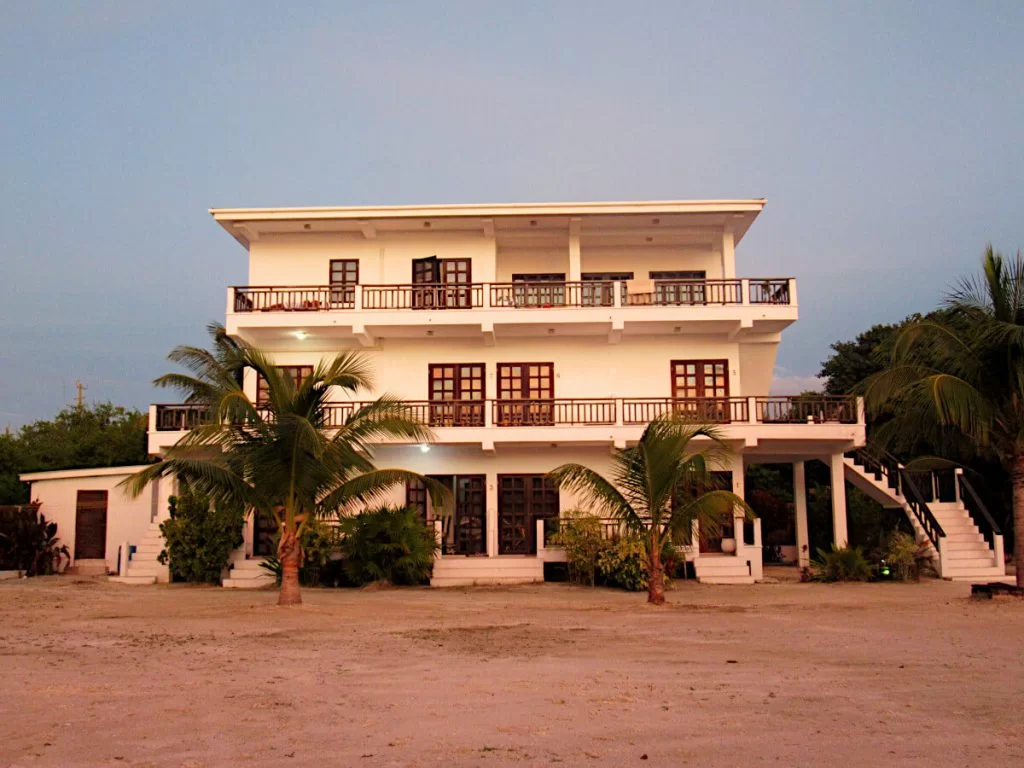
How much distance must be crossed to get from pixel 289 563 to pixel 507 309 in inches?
330

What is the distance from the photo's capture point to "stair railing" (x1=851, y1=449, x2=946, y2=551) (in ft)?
71.2

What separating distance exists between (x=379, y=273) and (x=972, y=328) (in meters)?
13.1

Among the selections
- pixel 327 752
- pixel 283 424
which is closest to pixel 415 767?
pixel 327 752

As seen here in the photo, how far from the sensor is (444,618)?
14.6 m

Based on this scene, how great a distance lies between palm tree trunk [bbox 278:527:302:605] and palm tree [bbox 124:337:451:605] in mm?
16

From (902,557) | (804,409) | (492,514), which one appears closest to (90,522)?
(492,514)

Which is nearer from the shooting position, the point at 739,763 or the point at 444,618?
the point at 739,763

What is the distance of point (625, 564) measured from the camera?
1942 cm

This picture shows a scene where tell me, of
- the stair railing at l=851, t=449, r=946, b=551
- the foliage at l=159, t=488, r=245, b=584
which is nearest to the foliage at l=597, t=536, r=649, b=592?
the stair railing at l=851, t=449, r=946, b=551

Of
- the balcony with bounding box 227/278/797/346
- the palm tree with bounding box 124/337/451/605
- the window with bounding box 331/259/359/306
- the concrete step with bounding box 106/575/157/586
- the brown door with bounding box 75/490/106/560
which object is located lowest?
the concrete step with bounding box 106/575/157/586

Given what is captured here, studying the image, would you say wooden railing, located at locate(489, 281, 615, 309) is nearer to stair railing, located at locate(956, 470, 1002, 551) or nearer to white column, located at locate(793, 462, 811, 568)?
white column, located at locate(793, 462, 811, 568)

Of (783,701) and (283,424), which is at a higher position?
(283,424)

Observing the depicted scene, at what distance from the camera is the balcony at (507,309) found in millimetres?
22359

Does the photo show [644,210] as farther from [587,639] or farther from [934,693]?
[934,693]
